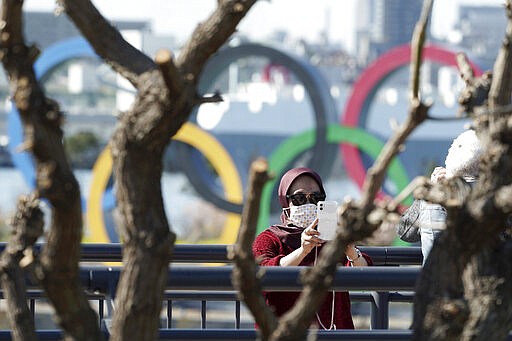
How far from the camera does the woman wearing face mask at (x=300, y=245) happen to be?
12.4 feet

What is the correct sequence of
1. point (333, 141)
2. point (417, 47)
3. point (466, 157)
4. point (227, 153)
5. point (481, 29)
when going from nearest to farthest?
point (417, 47) < point (466, 157) < point (227, 153) < point (333, 141) < point (481, 29)

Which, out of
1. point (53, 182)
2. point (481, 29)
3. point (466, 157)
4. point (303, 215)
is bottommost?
point (53, 182)

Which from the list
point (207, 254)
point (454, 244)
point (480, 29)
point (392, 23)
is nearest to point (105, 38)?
point (454, 244)

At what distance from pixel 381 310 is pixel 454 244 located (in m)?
1.97

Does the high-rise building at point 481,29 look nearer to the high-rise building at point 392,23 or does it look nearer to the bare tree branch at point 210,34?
the high-rise building at point 392,23

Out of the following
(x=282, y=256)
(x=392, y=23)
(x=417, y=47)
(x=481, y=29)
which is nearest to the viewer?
(x=417, y=47)

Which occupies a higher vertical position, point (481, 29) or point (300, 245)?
point (481, 29)

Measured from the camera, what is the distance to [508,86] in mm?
2197

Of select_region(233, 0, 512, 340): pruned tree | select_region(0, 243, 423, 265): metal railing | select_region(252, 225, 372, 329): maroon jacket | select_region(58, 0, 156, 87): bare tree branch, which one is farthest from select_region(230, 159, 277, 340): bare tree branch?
select_region(0, 243, 423, 265): metal railing

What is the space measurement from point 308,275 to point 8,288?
2.65 ft

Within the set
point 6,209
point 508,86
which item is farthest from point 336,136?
point 6,209

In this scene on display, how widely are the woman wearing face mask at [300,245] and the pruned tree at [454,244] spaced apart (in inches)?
55.8

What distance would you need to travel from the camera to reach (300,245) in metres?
4.01

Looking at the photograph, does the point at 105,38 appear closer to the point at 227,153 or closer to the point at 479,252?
the point at 479,252
